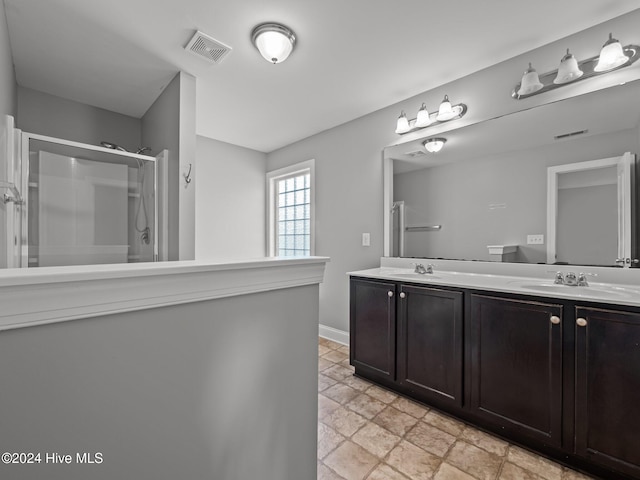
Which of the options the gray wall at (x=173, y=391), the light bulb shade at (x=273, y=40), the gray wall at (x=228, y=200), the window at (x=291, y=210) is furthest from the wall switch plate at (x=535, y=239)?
the gray wall at (x=228, y=200)

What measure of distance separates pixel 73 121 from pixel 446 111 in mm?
3396

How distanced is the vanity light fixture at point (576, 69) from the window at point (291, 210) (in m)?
2.19

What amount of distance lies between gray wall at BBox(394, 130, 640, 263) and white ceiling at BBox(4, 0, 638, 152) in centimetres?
71

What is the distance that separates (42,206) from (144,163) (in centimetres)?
77

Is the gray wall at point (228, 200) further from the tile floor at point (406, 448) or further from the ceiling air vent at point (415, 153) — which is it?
the tile floor at point (406, 448)

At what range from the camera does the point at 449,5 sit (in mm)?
1596

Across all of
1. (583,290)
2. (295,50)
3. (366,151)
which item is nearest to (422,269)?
(583,290)

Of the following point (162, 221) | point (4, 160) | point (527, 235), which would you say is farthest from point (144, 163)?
point (527, 235)

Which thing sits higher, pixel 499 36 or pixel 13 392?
pixel 499 36

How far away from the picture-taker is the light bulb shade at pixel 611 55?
159cm

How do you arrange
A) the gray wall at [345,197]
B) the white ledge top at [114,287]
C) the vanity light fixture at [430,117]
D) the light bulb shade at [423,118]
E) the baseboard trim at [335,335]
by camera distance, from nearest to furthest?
1. the white ledge top at [114,287]
2. the vanity light fixture at [430,117]
3. the light bulb shade at [423,118]
4. the gray wall at [345,197]
5. the baseboard trim at [335,335]

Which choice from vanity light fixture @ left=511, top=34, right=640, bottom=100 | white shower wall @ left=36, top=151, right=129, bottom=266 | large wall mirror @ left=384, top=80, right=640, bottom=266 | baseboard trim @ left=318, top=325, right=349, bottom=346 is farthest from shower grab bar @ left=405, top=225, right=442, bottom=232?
white shower wall @ left=36, top=151, right=129, bottom=266

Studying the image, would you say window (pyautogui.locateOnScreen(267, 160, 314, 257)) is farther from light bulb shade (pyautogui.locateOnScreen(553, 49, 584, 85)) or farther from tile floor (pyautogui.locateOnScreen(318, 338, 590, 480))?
light bulb shade (pyautogui.locateOnScreen(553, 49, 584, 85))

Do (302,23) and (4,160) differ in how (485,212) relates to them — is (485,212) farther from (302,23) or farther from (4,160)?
(4,160)
